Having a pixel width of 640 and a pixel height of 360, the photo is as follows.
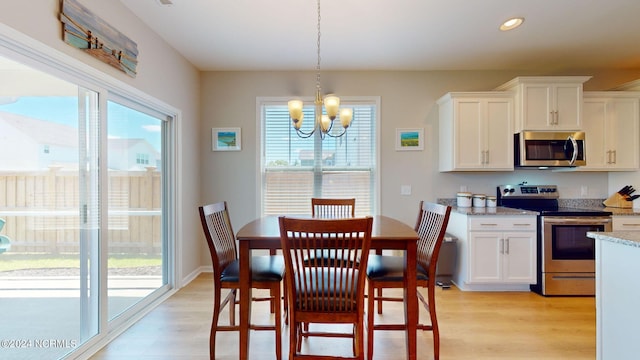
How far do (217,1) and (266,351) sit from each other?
2.64 metres

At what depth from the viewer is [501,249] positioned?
3115 mm

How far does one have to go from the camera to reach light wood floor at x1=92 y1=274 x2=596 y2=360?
6.90ft

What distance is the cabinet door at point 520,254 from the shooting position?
3.11 metres

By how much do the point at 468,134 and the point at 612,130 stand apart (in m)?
1.63

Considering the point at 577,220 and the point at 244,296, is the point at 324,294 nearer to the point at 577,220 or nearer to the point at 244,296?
the point at 244,296

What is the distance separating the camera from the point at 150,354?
2096 millimetres

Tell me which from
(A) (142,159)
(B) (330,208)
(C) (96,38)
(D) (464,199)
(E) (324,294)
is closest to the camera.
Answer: (E) (324,294)

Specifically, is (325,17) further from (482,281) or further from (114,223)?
(482,281)

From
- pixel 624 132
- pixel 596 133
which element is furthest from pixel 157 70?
pixel 624 132

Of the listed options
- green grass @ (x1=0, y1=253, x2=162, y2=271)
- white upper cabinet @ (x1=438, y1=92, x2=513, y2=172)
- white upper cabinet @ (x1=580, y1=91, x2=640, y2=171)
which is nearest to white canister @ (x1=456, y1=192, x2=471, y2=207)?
white upper cabinet @ (x1=438, y1=92, x2=513, y2=172)

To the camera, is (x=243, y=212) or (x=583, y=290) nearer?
(x=583, y=290)

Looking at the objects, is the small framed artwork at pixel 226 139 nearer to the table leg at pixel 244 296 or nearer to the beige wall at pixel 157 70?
the beige wall at pixel 157 70

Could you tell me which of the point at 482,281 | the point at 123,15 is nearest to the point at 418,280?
the point at 482,281

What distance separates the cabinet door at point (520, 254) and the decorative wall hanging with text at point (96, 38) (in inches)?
150
